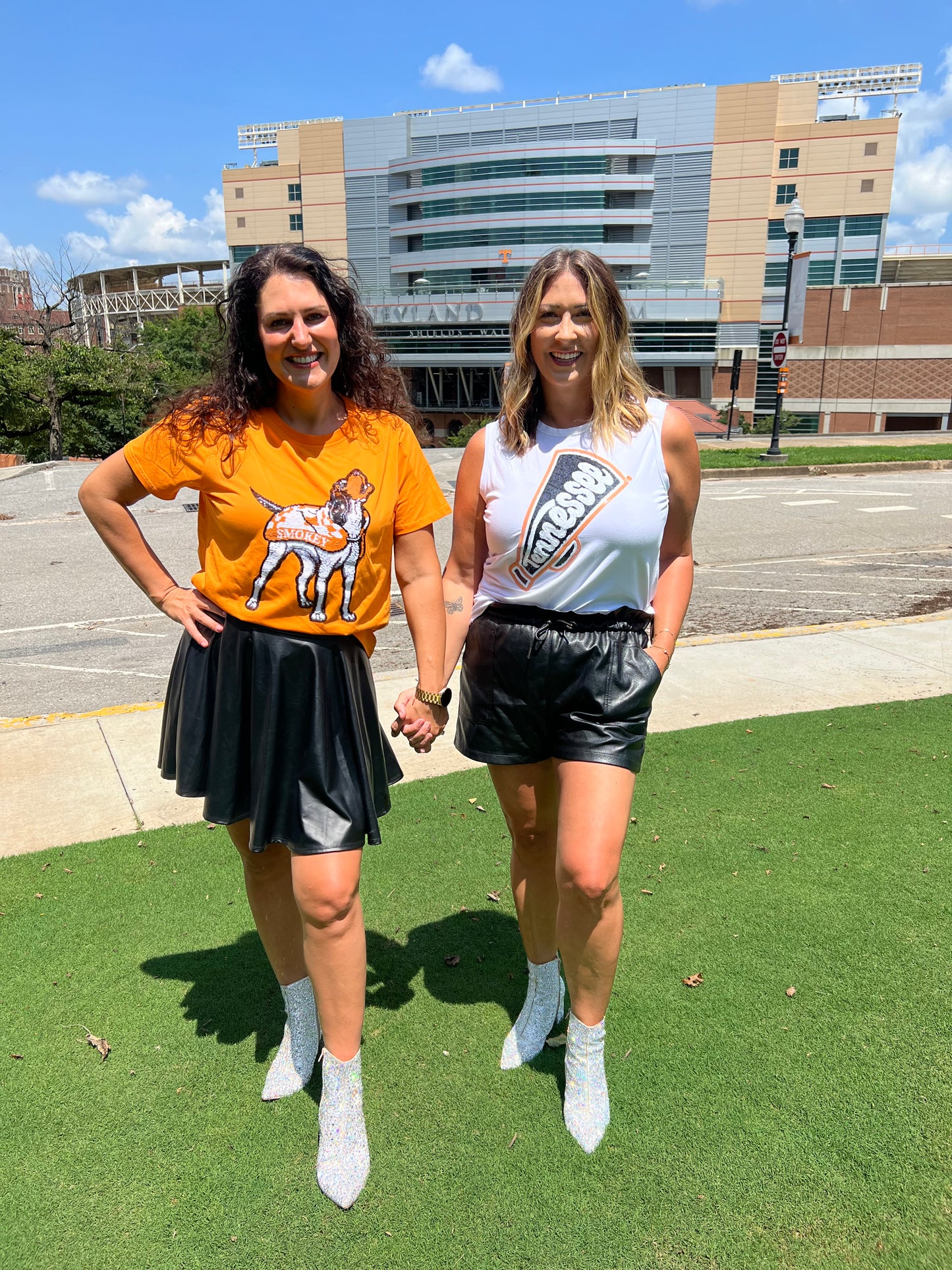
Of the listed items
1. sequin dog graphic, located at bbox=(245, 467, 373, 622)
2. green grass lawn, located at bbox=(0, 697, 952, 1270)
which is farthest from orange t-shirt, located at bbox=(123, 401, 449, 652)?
green grass lawn, located at bbox=(0, 697, 952, 1270)

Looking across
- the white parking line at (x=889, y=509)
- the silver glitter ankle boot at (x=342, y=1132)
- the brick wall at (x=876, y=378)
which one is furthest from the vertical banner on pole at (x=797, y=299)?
the brick wall at (x=876, y=378)

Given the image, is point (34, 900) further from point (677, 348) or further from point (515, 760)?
point (677, 348)

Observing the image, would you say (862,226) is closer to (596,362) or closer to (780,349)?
(780,349)

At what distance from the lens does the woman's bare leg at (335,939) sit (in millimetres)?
2168

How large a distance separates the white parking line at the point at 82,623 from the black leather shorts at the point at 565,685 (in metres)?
6.53

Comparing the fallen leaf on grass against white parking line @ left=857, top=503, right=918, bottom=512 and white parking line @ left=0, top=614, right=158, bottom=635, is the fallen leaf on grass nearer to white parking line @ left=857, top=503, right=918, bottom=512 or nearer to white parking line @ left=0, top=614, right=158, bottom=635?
white parking line @ left=0, top=614, right=158, bottom=635


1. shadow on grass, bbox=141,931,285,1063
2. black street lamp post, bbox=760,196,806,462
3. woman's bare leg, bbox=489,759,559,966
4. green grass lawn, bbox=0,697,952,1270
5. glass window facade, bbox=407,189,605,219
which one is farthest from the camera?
glass window facade, bbox=407,189,605,219

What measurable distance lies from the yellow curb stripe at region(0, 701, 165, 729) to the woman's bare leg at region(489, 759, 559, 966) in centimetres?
363

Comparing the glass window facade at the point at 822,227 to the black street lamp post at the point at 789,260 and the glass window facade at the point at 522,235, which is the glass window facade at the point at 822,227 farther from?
the black street lamp post at the point at 789,260

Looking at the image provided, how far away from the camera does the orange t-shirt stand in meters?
2.12

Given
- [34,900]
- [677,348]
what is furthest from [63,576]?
[677,348]

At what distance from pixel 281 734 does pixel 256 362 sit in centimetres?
94

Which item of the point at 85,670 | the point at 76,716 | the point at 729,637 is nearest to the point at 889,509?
the point at 729,637

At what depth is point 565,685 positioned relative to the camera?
7.64 ft
